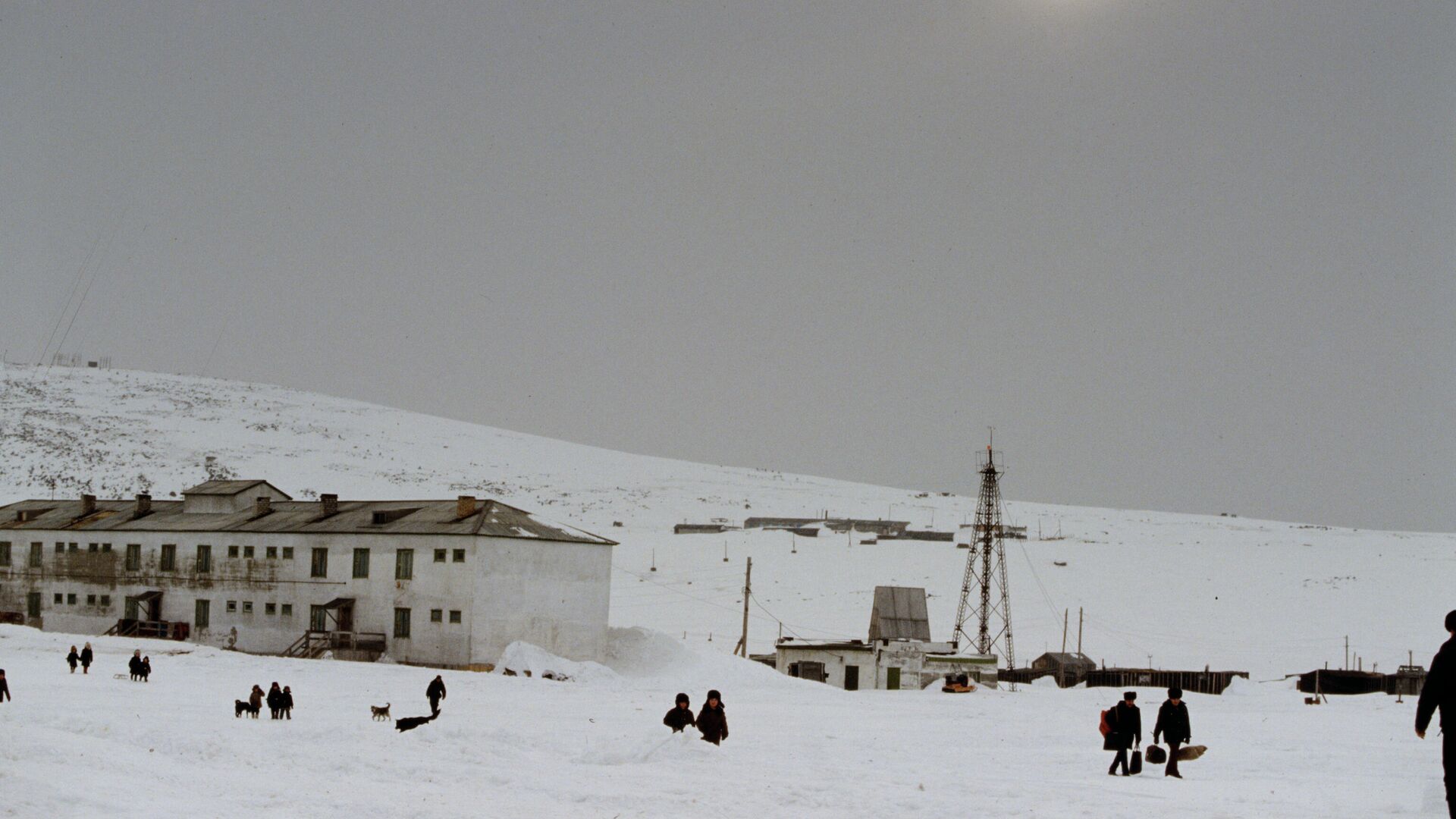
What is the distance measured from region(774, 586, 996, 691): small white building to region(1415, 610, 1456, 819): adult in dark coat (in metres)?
44.8

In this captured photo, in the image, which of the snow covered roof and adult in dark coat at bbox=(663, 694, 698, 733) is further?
the snow covered roof

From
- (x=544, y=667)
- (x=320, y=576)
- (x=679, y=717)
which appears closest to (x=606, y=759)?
(x=679, y=717)

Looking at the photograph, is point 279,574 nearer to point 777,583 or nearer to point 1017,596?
point 777,583

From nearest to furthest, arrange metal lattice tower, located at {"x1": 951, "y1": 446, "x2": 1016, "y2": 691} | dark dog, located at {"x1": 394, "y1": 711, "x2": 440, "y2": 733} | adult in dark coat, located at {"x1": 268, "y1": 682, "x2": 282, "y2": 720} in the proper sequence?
dark dog, located at {"x1": 394, "y1": 711, "x2": 440, "y2": 733}, adult in dark coat, located at {"x1": 268, "y1": 682, "x2": 282, "y2": 720}, metal lattice tower, located at {"x1": 951, "y1": 446, "x2": 1016, "y2": 691}

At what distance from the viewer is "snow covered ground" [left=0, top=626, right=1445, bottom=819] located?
57.5ft

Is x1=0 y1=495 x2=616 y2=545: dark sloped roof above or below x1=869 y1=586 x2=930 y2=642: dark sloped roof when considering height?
above

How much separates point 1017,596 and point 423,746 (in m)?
68.4

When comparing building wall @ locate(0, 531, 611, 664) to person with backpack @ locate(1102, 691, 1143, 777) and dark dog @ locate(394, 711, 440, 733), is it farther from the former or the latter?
person with backpack @ locate(1102, 691, 1143, 777)

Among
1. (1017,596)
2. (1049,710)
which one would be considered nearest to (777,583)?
(1017,596)

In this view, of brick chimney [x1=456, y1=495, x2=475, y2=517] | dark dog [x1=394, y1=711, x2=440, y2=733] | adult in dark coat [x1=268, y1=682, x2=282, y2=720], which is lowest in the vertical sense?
adult in dark coat [x1=268, y1=682, x2=282, y2=720]

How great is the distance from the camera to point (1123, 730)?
22125 mm

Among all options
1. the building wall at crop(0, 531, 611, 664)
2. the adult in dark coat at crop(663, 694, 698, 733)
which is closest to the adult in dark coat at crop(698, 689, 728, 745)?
the adult in dark coat at crop(663, 694, 698, 733)

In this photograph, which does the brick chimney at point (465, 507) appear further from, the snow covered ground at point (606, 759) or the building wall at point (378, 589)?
the snow covered ground at point (606, 759)

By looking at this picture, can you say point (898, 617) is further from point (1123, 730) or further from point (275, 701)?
point (1123, 730)
